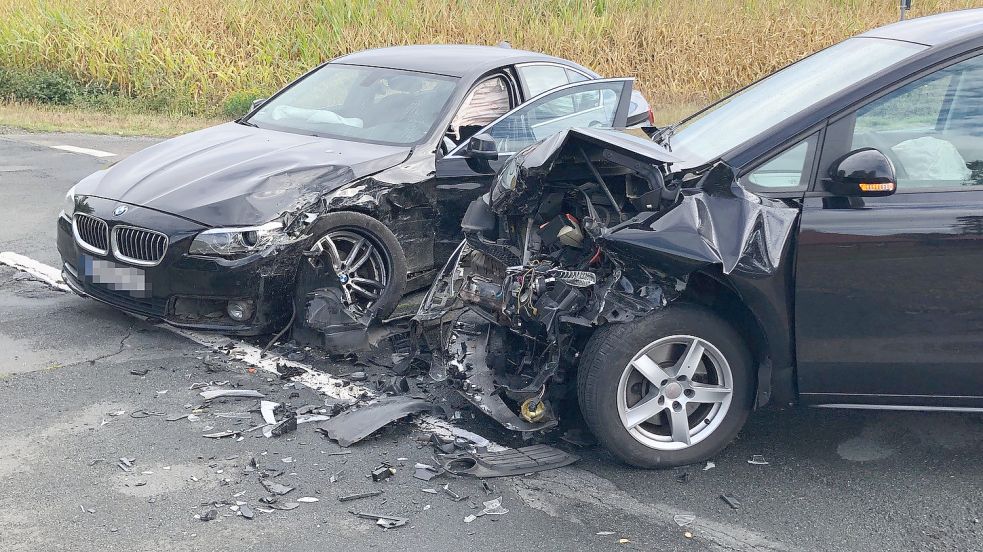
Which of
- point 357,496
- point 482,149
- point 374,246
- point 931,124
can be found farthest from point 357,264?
point 931,124

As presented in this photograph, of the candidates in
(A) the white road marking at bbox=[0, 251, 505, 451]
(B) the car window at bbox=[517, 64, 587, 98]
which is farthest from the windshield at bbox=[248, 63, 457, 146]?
(A) the white road marking at bbox=[0, 251, 505, 451]

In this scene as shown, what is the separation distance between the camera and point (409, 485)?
4160mm

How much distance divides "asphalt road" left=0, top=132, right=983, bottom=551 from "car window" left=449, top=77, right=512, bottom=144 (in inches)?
86.3

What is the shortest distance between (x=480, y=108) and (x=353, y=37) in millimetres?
10095

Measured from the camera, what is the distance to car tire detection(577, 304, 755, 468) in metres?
4.16

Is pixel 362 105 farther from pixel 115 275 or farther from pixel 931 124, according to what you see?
pixel 931 124

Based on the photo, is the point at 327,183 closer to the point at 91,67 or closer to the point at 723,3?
the point at 91,67

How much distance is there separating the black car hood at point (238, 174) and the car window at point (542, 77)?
1376 millimetres

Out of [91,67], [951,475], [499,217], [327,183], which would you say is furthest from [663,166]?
[91,67]

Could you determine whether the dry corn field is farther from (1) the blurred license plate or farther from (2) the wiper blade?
(2) the wiper blade

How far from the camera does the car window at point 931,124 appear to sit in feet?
13.6

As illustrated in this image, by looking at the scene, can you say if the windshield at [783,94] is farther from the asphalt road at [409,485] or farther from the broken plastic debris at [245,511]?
the broken plastic debris at [245,511]

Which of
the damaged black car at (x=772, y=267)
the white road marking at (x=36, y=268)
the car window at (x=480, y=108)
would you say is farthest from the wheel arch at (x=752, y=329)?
the white road marking at (x=36, y=268)

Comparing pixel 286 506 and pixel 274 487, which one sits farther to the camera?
pixel 274 487
